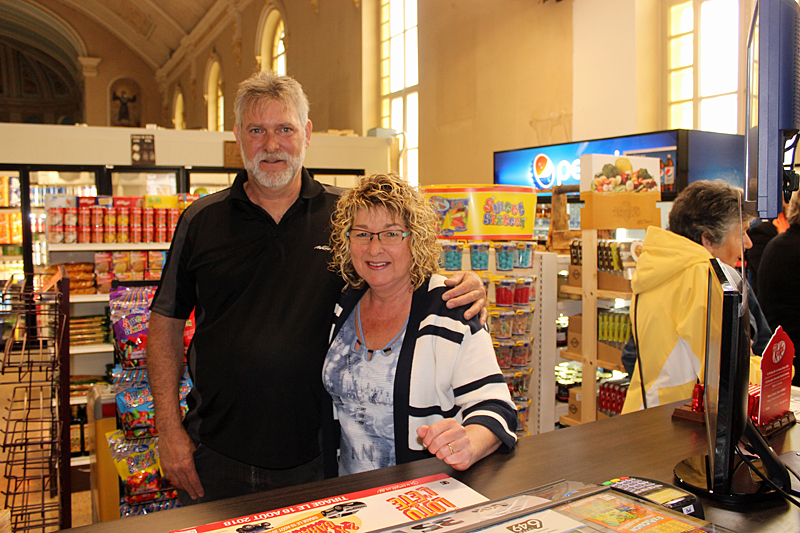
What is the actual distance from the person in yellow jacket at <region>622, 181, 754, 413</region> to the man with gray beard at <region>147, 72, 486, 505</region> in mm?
1118

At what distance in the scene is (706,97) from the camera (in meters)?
5.08

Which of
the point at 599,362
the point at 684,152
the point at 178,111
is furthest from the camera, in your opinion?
the point at 178,111

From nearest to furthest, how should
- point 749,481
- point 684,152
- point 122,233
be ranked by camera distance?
point 749,481
point 684,152
point 122,233

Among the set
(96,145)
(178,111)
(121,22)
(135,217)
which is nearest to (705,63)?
(135,217)

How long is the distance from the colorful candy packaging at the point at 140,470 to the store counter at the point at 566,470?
5.49 feet

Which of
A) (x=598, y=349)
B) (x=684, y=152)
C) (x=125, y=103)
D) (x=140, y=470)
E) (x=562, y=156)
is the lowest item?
(x=140, y=470)

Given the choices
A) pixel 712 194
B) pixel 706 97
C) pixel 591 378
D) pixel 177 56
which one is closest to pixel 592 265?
pixel 591 378

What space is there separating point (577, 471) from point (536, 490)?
0.94 feet

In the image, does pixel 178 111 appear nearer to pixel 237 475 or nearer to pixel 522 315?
pixel 522 315

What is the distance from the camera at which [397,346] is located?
1543 mm

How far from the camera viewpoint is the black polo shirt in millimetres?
1784

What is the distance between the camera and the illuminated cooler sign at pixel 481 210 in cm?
316

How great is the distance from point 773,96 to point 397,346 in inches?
38.1

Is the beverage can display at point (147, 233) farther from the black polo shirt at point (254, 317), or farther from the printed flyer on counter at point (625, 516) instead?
the printed flyer on counter at point (625, 516)
